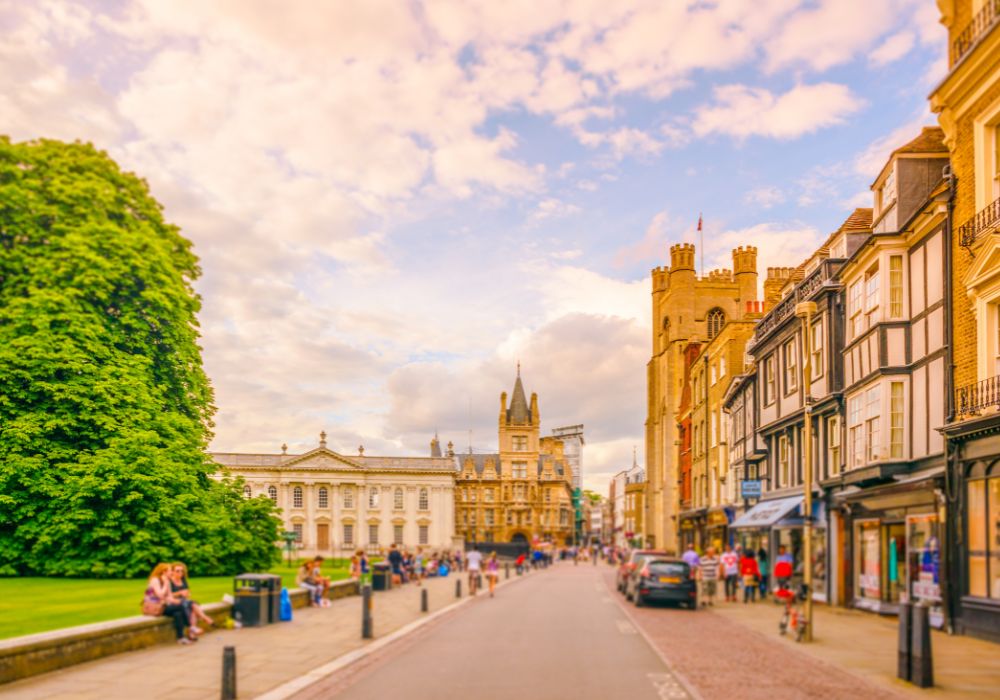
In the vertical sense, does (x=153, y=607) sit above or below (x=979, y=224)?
below

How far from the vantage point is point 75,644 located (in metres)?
13.8

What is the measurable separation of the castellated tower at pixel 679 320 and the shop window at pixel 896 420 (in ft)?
187

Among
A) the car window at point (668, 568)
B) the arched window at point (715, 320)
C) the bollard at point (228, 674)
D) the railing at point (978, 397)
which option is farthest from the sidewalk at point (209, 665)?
the arched window at point (715, 320)

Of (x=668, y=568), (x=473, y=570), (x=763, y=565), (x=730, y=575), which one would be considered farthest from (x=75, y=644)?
(x=763, y=565)

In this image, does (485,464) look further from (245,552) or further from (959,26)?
(959,26)

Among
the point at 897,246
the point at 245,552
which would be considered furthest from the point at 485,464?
the point at 897,246

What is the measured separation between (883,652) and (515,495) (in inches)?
4733

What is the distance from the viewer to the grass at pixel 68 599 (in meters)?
17.9

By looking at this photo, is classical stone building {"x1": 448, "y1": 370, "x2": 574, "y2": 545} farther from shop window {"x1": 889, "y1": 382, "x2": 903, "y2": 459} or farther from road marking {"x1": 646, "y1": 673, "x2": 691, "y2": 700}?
road marking {"x1": 646, "y1": 673, "x2": 691, "y2": 700}

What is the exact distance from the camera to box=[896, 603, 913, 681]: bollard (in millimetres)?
12906

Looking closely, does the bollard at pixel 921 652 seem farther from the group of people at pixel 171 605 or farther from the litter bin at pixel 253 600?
the litter bin at pixel 253 600

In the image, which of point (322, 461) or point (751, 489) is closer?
point (751, 489)

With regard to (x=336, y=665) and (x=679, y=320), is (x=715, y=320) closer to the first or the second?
(x=679, y=320)

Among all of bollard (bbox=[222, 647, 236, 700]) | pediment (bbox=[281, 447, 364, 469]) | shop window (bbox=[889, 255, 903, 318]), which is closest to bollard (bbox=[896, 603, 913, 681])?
bollard (bbox=[222, 647, 236, 700])
